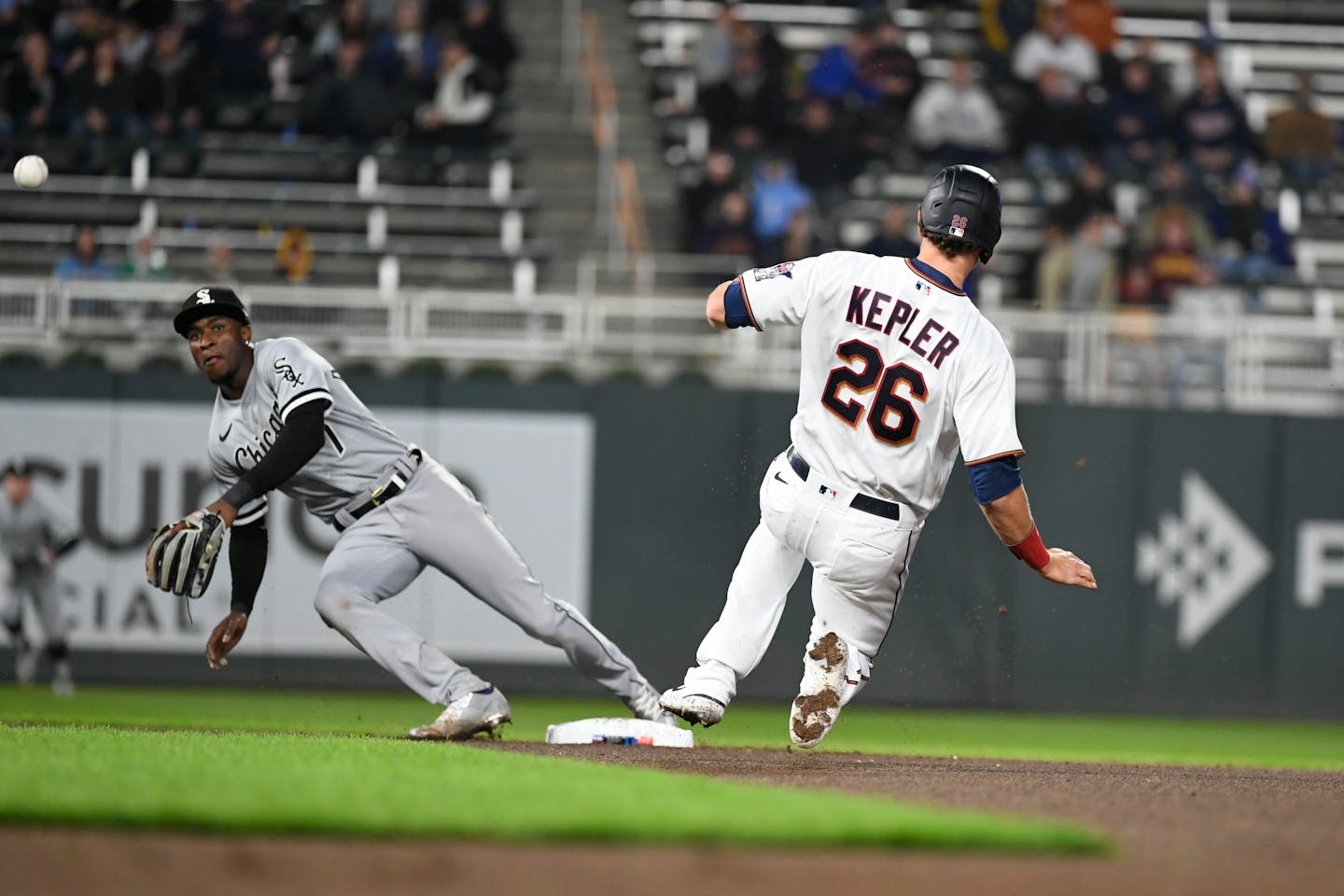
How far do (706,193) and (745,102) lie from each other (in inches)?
65.1

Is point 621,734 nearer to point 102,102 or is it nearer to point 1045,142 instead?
point 102,102

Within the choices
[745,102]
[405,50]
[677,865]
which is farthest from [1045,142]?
[677,865]

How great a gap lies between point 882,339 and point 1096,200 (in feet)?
30.8

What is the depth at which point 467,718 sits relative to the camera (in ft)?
23.2

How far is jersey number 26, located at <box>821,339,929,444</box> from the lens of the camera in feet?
20.1

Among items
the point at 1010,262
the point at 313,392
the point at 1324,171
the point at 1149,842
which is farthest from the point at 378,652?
the point at 1324,171

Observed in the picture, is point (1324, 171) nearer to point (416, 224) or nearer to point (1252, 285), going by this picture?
point (1252, 285)

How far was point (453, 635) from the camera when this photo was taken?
1196cm

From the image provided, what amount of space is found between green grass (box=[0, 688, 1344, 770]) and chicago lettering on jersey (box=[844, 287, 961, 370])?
9.09ft

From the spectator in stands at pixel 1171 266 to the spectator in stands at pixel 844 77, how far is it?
3.30 m

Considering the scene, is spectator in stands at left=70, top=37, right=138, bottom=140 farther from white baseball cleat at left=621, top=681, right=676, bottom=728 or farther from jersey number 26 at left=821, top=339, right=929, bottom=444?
jersey number 26 at left=821, top=339, right=929, bottom=444

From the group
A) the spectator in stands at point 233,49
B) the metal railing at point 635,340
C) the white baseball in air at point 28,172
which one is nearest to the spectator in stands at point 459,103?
the spectator in stands at point 233,49

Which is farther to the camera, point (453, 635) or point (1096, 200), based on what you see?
point (1096, 200)

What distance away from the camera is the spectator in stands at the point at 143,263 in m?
13.2
